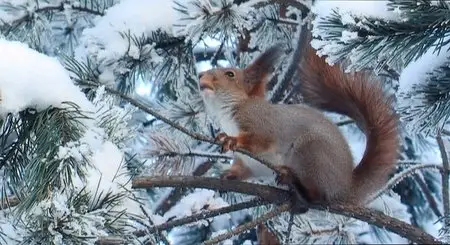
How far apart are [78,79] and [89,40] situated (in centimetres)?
44

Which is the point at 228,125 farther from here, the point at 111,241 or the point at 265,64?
the point at 111,241

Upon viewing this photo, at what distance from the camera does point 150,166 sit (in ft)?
8.46

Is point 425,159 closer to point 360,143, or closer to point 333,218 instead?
point 360,143

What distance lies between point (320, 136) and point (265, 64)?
0.34 meters

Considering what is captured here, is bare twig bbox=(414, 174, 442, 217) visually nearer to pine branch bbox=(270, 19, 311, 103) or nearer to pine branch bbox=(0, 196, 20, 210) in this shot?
pine branch bbox=(270, 19, 311, 103)

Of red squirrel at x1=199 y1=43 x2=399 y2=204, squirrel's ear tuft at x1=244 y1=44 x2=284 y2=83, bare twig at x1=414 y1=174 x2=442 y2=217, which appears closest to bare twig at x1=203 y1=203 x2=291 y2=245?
red squirrel at x1=199 y1=43 x2=399 y2=204

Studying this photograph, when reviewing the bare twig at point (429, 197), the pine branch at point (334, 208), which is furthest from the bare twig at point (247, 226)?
the bare twig at point (429, 197)

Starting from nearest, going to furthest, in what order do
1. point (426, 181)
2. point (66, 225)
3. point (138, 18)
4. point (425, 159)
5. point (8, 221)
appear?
1. point (66, 225)
2. point (8, 221)
3. point (138, 18)
4. point (425, 159)
5. point (426, 181)

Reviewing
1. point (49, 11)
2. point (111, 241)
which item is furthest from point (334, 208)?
point (49, 11)

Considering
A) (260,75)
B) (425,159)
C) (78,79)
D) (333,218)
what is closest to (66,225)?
(78,79)

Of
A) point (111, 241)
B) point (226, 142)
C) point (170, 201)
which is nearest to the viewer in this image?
point (111, 241)

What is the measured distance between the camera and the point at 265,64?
2783 millimetres

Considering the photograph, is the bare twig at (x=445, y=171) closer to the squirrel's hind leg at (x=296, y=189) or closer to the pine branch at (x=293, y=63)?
the squirrel's hind leg at (x=296, y=189)

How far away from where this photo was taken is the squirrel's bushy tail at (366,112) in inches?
99.7
